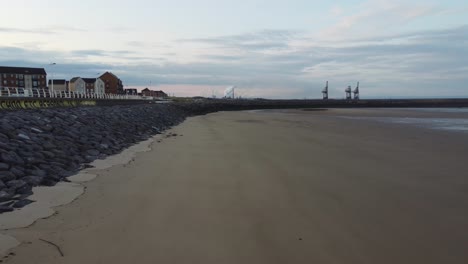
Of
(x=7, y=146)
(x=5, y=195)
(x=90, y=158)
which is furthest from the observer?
(x=90, y=158)

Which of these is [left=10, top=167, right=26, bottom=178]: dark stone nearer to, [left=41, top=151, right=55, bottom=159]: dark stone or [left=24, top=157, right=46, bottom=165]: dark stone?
[left=24, top=157, right=46, bottom=165]: dark stone

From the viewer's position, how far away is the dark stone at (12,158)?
24.6 feet

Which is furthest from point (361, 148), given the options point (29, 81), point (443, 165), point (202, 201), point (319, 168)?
point (29, 81)

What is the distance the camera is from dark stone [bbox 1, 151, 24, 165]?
7496mm

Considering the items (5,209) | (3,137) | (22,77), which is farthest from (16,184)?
(22,77)

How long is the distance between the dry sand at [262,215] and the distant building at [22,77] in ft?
326

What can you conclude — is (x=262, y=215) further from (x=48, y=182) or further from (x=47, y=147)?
(x=47, y=147)

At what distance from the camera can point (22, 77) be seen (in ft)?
325

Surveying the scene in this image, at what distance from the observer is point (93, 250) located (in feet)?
14.9

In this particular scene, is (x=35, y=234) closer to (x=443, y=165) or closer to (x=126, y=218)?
(x=126, y=218)

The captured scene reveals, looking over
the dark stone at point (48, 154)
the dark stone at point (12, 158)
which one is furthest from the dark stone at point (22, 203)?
the dark stone at point (48, 154)

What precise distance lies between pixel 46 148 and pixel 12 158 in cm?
189

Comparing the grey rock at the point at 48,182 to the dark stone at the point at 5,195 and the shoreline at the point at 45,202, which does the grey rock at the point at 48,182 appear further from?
the dark stone at the point at 5,195

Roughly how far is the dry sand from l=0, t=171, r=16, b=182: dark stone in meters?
1.21
